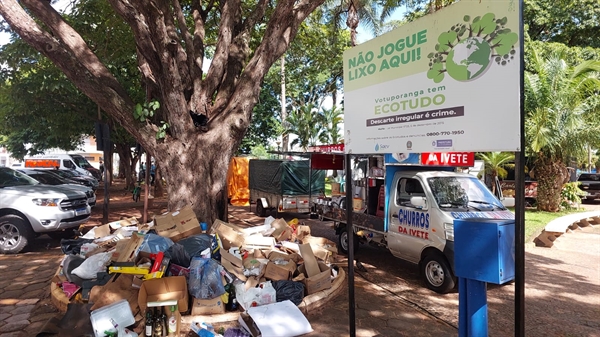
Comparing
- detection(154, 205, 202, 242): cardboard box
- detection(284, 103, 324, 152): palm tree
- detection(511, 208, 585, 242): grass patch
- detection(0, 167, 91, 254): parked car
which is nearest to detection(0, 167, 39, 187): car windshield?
detection(0, 167, 91, 254): parked car

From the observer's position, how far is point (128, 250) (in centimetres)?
516

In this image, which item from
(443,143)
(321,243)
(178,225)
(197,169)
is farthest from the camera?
(321,243)

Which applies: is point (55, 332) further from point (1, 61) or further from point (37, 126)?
point (37, 126)

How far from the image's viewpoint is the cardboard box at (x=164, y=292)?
4.34m

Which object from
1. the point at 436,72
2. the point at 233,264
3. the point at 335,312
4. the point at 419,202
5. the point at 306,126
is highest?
the point at 306,126

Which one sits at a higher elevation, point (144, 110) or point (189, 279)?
point (144, 110)

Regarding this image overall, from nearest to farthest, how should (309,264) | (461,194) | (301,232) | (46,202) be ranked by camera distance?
(309,264)
(461,194)
(301,232)
(46,202)

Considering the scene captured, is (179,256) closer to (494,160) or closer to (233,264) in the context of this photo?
(233,264)

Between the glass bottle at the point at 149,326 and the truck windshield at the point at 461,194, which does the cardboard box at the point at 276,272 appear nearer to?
the glass bottle at the point at 149,326

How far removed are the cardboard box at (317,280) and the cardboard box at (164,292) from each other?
164 cm

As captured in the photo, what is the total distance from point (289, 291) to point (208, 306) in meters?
1.03

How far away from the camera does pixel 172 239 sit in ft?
19.1

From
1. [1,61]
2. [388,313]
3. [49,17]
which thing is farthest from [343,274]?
[1,61]

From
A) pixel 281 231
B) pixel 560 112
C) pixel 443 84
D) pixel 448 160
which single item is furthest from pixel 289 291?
pixel 560 112
